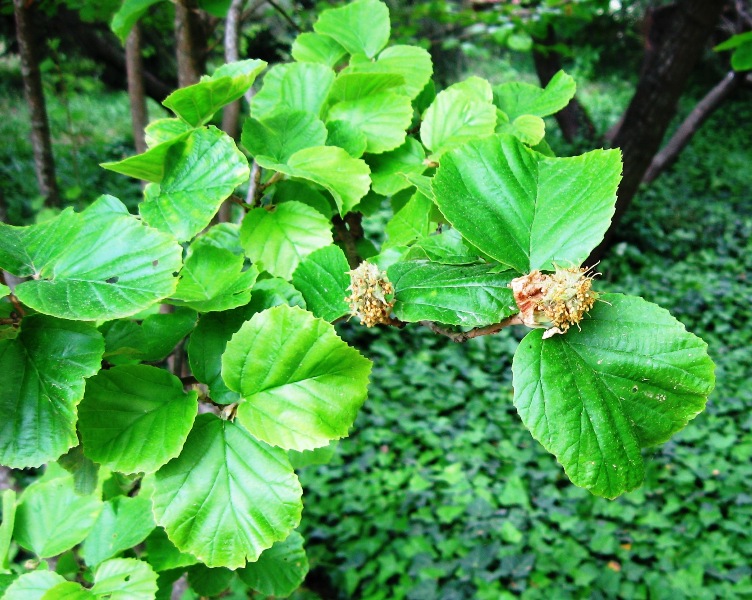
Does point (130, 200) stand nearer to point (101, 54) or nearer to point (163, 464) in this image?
point (101, 54)

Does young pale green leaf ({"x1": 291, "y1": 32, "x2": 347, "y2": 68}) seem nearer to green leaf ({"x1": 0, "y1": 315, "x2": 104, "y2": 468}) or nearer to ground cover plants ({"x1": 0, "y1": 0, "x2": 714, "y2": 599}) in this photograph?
ground cover plants ({"x1": 0, "y1": 0, "x2": 714, "y2": 599})

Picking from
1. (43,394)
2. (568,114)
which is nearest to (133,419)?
(43,394)

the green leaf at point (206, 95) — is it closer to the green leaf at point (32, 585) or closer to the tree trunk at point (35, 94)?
the green leaf at point (32, 585)

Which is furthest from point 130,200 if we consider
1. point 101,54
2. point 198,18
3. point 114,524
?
point 114,524

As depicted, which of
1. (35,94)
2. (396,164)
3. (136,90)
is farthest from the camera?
(35,94)

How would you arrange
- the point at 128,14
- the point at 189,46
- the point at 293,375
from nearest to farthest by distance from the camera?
1. the point at 293,375
2. the point at 128,14
3. the point at 189,46

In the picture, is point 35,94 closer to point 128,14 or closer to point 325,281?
point 128,14

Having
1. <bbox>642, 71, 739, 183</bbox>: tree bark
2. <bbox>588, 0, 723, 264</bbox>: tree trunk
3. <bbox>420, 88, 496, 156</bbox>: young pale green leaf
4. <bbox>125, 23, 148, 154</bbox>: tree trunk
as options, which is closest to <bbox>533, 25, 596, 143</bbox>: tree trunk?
<bbox>642, 71, 739, 183</bbox>: tree bark
